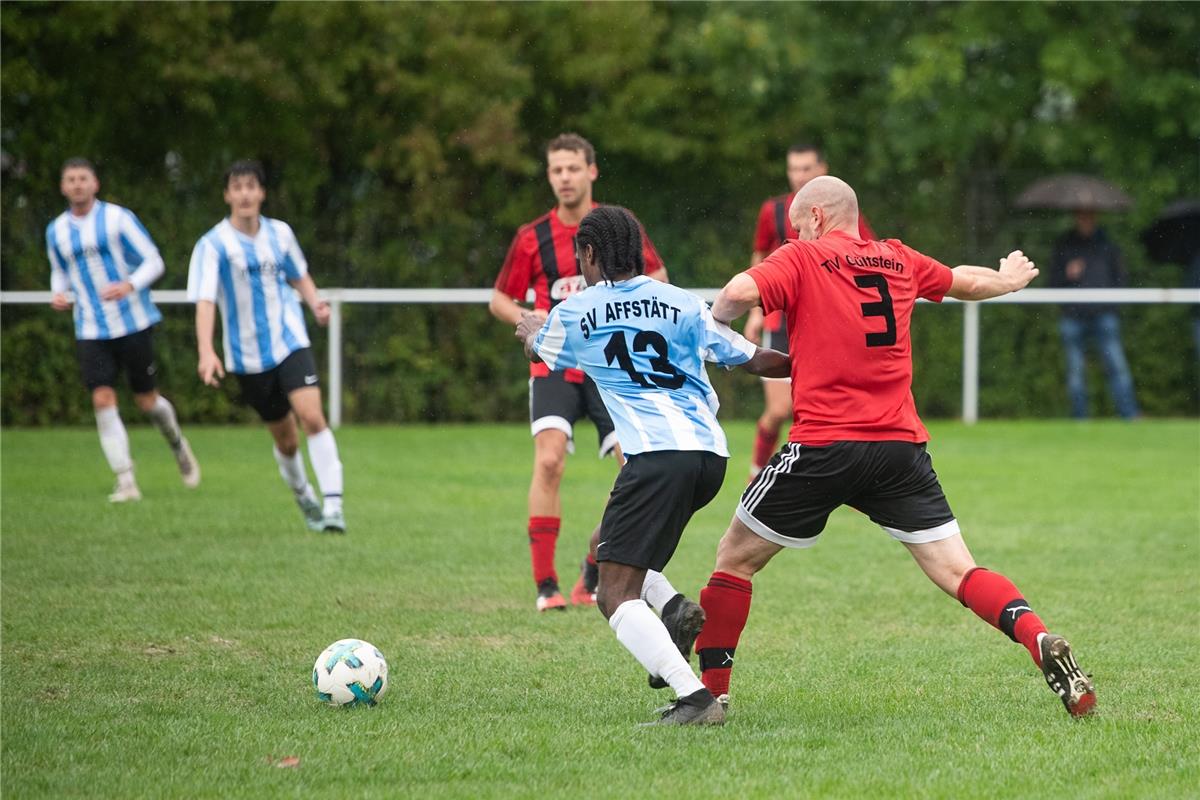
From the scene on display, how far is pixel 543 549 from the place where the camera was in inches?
290

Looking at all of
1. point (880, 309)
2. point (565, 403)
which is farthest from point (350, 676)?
point (565, 403)

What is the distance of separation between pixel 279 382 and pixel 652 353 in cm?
503

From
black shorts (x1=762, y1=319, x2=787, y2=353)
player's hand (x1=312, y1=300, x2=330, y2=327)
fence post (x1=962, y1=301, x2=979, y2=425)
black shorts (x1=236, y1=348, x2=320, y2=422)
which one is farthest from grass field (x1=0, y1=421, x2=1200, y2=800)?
fence post (x1=962, y1=301, x2=979, y2=425)

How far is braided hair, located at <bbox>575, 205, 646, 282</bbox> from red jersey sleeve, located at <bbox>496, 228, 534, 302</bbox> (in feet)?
8.18

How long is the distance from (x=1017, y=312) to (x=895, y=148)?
2782mm

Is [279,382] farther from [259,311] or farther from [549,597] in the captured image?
[549,597]

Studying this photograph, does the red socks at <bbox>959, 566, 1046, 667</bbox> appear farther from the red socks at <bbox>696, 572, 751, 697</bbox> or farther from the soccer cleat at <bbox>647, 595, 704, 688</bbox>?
the soccer cleat at <bbox>647, 595, 704, 688</bbox>

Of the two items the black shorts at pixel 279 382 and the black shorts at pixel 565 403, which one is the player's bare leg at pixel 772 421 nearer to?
Answer: the black shorts at pixel 279 382

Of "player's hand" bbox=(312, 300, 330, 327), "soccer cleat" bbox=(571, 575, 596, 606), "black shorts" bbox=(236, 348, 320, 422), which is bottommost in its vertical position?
"soccer cleat" bbox=(571, 575, 596, 606)

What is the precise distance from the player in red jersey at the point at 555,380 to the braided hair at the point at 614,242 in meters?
2.17

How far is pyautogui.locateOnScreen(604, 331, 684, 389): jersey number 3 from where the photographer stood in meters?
5.01

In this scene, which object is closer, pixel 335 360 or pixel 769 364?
pixel 769 364

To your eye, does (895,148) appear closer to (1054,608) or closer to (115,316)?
(115,316)

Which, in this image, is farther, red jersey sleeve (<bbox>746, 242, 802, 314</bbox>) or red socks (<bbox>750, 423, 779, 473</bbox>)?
red socks (<bbox>750, 423, 779, 473</bbox>)
